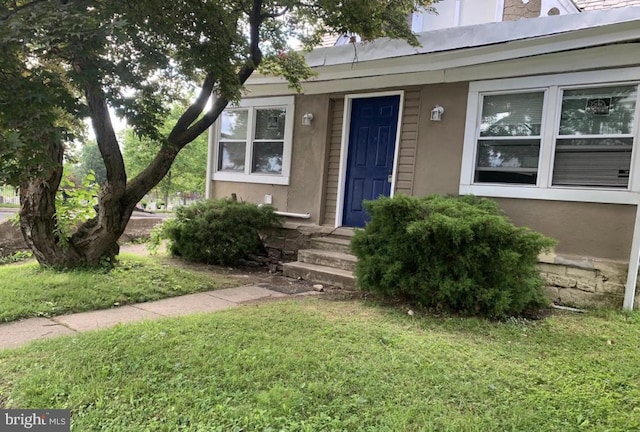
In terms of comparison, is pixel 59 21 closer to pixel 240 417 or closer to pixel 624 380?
pixel 240 417

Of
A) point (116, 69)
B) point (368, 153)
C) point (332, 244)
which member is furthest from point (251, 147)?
point (116, 69)

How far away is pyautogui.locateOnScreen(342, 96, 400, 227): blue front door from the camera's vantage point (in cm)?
669

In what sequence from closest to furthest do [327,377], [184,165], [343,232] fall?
[327,377]
[343,232]
[184,165]

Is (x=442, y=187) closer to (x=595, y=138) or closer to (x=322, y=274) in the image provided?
(x=595, y=138)

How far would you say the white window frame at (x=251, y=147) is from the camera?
7574 mm

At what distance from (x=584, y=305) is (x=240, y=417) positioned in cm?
430

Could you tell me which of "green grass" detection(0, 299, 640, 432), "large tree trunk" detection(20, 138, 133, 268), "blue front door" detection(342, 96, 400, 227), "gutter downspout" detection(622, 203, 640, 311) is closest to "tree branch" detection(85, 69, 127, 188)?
"large tree trunk" detection(20, 138, 133, 268)

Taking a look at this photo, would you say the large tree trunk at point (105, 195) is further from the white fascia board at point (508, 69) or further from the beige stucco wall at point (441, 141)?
the beige stucco wall at point (441, 141)

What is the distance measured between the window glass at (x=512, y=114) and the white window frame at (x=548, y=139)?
0.09 meters

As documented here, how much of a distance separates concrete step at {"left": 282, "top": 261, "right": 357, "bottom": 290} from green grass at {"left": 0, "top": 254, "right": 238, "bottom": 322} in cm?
88

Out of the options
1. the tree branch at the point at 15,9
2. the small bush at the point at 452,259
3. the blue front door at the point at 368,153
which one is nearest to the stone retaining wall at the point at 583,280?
the small bush at the point at 452,259

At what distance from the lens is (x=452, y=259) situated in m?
4.33

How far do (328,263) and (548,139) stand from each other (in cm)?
320

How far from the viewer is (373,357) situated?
10.2 ft
